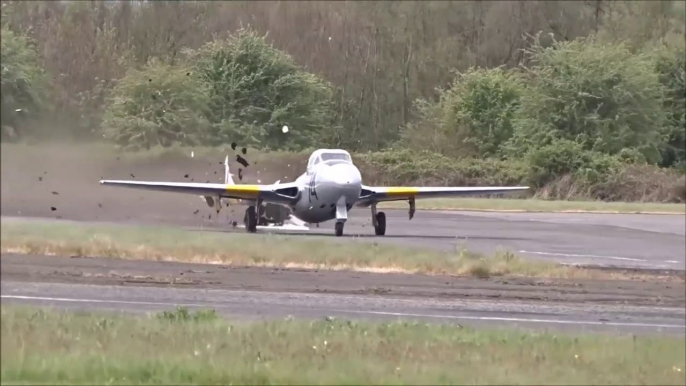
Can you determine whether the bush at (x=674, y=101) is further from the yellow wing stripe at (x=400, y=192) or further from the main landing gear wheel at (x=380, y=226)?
the main landing gear wheel at (x=380, y=226)

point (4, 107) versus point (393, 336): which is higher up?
point (4, 107)

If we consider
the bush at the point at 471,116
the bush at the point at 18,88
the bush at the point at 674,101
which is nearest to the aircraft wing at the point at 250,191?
the bush at the point at 471,116

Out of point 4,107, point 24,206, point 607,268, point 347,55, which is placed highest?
point 347,55

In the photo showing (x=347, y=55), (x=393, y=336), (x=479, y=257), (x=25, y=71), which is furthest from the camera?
(x=479, y=257)

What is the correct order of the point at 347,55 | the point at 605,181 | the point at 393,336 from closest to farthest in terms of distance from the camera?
the point at 393,336 → the point at 347,55 → the point at 605,181

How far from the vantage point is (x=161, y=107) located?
12.9 m

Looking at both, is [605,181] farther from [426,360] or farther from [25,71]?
[25,71]

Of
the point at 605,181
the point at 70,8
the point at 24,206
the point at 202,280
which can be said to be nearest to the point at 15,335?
the point at 24,206

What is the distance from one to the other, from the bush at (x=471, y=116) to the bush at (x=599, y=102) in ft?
11.5

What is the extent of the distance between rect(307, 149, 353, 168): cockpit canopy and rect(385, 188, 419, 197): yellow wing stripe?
4.01 m

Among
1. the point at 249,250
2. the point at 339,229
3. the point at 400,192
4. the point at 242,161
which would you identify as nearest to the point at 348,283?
the point at 242,161

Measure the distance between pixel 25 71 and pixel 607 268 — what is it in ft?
56.7

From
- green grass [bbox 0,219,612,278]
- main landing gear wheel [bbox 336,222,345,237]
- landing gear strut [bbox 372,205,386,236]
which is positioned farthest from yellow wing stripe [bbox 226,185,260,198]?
green grass [bbox 0,219,612,278]

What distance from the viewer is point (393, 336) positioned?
38.6 ft
